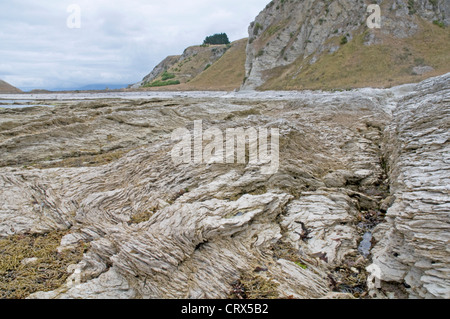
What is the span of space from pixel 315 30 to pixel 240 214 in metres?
81.6

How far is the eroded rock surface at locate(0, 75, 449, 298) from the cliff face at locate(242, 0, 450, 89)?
181 feet

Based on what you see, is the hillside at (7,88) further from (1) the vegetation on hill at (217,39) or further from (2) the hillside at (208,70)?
(1) the vegetation on hill at (217,39)

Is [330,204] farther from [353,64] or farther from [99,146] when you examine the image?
[353,64]

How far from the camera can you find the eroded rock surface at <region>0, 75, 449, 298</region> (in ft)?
25.4
